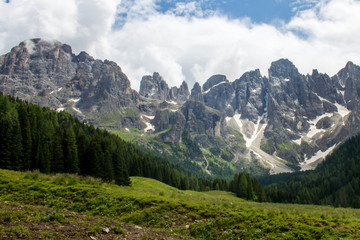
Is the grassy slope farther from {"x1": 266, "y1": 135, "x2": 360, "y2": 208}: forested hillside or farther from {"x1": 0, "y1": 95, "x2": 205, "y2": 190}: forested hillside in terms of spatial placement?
{"x1": 266, "y1": 135, "x2": 360, "y2": 208}: forested hillside

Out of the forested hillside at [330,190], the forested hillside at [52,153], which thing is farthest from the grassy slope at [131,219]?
the forested hillside at [330,190]

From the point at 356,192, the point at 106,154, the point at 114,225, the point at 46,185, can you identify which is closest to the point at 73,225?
the point at 114,225

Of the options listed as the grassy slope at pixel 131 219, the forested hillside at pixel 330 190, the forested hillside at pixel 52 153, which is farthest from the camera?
the forested hillside at pixel 330 190

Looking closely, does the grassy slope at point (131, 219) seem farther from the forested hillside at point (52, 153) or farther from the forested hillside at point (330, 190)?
the forested hillside at point (330, 190)

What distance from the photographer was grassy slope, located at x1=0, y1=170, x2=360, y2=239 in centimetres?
1227

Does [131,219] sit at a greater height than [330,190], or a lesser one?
lesser

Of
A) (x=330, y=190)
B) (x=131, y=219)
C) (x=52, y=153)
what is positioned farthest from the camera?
(x=330, y=190)

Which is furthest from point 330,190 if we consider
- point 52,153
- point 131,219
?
point 131,219

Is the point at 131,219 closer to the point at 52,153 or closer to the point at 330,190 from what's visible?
the point at 52,153

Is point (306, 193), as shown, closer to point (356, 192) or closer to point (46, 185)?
point (356, 192)

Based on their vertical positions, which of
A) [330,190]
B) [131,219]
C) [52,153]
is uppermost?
[52,153]

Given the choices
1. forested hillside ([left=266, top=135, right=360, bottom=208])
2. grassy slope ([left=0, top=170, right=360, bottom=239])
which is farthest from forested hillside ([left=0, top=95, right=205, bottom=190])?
forested hillside ([left=266, top=135, right=360, bottom=208])

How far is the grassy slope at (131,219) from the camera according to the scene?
12.3 m

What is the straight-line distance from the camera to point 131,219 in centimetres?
1817
